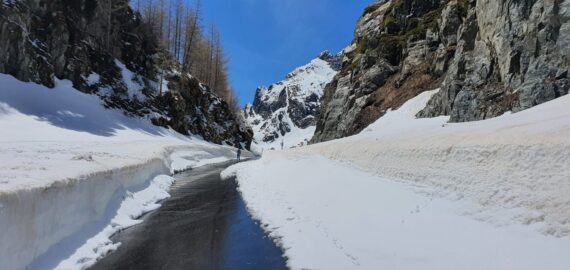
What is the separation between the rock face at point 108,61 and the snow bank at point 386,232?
121 ft

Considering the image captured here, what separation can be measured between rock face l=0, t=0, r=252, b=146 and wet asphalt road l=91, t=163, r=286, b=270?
1345 inches

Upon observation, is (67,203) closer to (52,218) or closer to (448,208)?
(52,218)

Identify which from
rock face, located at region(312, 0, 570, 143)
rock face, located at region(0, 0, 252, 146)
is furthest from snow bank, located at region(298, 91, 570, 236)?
rock face, located at region(0, 0, 252, 146)

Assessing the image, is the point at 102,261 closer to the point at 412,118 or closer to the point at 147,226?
the point at 147,226

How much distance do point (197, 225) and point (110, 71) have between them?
50501mm

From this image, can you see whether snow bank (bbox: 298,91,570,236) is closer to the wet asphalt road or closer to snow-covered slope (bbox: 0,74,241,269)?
the wet asphalt road

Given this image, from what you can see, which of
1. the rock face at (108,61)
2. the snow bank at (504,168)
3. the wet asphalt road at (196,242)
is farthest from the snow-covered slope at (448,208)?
the rock face at (108,61)

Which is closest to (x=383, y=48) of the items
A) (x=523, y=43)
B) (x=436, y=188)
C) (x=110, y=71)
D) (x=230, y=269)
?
(x=523, y=43)

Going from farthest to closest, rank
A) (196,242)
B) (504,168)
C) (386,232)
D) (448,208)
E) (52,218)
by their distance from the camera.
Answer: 1. (196,242)
2. (386,232)
3. (448,208)
4. (52,218)
5. (504,168)

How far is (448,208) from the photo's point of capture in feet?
33.5

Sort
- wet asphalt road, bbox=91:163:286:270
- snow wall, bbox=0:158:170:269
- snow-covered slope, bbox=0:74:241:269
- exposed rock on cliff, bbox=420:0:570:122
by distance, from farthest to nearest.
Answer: exposed rock on cliff, bbox=420:0:570:122 → wet asphalt road, bbox=91:163:286:270 → snow-covered slope, bbox=0:74:241:269 → snow wall, bbox=0:158:170:269

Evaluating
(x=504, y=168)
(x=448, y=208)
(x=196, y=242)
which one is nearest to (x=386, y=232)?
(x=448, y=208)

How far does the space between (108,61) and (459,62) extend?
46911 mm

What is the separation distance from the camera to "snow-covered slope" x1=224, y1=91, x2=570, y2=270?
794 cm
